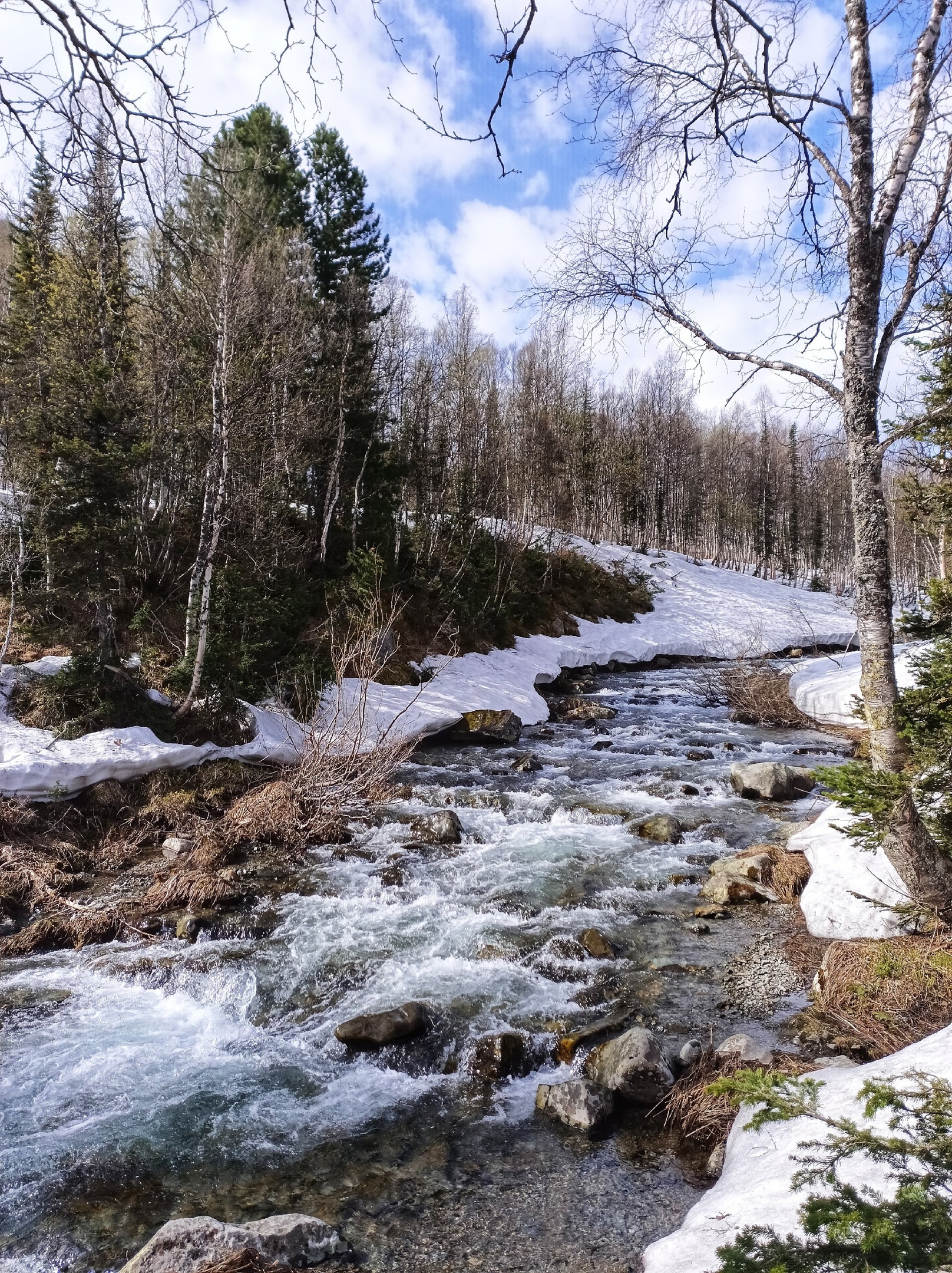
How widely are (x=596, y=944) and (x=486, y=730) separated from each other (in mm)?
9522

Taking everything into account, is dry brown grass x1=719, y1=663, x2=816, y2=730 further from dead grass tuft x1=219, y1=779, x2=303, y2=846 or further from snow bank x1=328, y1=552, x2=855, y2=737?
dead grass tuft x1=219, y1=779, x2=303, y2=846

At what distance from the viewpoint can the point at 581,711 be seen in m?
19.6

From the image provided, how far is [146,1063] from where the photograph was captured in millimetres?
5910

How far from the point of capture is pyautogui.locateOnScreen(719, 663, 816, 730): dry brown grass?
18.2m

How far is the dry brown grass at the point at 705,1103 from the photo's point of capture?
4.88m

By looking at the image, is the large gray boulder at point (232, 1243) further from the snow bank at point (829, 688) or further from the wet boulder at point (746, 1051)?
the snow bank at point (829, 688)

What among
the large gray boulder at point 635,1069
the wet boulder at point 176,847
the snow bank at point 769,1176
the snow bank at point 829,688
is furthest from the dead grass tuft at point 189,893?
the snow bank at point 829,688

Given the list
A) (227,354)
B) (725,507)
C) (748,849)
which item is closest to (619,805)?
(748,849)

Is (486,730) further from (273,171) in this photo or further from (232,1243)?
(273,171)

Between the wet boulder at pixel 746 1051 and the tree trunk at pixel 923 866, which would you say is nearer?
the wet boulder at pixel 746 1051

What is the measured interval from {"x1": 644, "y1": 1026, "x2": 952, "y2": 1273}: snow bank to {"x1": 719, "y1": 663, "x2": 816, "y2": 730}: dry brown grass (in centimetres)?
1457

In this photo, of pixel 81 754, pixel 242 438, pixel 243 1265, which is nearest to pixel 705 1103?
pixel 243 1265

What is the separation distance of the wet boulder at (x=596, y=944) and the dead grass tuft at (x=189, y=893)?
14.0ft

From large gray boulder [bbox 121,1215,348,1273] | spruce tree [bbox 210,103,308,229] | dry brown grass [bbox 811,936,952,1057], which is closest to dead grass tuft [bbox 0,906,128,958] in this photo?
large gray boulder [bbox 121,1215,348,1273]
